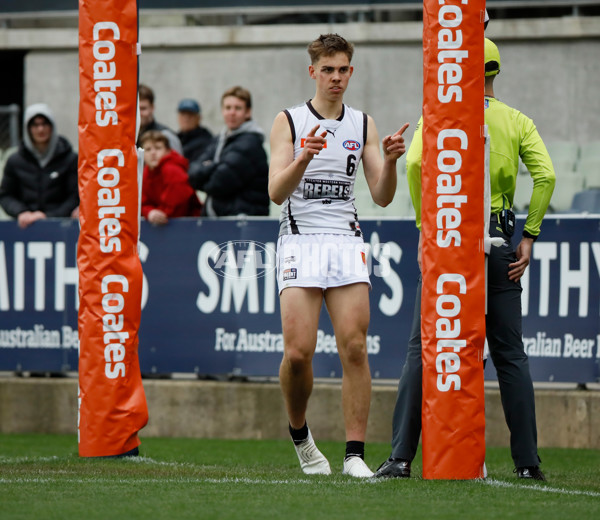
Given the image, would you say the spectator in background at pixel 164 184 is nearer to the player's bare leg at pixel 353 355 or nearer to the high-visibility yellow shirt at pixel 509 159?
the player's bare leg at pixel 353 355

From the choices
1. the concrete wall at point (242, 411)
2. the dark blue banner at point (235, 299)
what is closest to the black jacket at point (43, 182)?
the dark blue banner at point (235, 299)

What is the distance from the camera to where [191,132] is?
1245cm

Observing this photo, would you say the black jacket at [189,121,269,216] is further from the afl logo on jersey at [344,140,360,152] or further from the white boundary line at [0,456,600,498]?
the white boundary line at [0,456,600,498]

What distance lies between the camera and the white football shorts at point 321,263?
22.2 ft

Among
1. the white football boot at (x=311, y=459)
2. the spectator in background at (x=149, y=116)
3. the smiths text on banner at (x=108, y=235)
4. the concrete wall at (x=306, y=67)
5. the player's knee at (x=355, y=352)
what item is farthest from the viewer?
the concrete wall at (x=306, y=67)

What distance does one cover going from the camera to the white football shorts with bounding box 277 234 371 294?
6.78 metres

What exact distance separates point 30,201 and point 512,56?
644 centimetres

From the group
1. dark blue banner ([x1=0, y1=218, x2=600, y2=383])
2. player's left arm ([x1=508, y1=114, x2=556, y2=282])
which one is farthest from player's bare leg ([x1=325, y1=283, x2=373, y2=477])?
dark blue banner ([x1=0, y1=218, x2=600, y2=383])

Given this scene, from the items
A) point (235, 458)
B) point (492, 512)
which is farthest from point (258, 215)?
point (492, 512)

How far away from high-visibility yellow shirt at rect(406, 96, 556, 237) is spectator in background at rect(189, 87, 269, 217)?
3.77m

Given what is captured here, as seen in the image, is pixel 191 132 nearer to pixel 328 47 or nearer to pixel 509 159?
pixel 328 47

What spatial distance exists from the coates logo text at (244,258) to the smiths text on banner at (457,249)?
3739 millimetres

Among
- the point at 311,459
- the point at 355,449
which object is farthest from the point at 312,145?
the point at 311,459

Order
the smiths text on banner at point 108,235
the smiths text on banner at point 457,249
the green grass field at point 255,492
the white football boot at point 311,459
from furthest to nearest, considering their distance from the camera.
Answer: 1. the smiths text on banner at point 108,235
2. the white football boot at point 311,459
3. the smiths text on banner at point 457,249
4. the green grass field at point 255,492
